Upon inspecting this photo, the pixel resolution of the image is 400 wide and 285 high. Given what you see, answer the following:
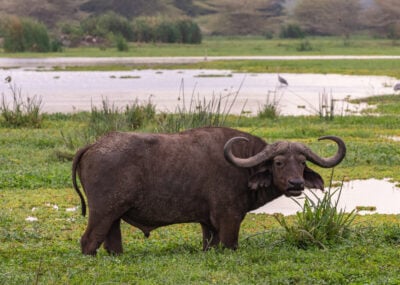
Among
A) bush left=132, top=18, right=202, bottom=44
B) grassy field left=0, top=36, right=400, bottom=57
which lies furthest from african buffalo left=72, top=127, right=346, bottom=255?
bush left=132, top=18, right=202, bottom=44

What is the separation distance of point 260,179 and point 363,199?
15.3ft

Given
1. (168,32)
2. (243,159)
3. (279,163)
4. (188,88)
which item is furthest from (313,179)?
(168,32)

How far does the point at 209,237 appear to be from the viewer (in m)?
8.46

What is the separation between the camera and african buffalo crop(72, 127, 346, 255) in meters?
7.90

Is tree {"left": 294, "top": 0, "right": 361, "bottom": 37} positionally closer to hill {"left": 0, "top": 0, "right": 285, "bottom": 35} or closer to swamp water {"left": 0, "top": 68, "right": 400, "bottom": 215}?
hill {"left": 0, "top": 0, "right": 285, "bottom": 35}

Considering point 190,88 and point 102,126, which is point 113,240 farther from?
point 190,88

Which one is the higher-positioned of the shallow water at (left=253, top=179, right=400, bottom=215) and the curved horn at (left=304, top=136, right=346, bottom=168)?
the curved horn at (left=304, top=136, right=346, bottom=168)

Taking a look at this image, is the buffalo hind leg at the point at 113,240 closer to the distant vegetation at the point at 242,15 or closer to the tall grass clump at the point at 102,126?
the tall grass clump at the point at 102,126

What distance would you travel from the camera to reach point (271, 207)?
39.1ft

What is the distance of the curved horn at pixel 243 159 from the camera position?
7.91 meters

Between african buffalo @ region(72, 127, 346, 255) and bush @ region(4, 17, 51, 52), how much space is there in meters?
50.2

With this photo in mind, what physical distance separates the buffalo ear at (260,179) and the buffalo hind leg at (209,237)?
71 cm

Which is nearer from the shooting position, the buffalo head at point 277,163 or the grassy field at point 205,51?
the buffalo head at point 277,163

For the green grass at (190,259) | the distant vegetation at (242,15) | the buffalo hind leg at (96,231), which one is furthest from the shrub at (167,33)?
the buffalo hind leg at (96,231)
